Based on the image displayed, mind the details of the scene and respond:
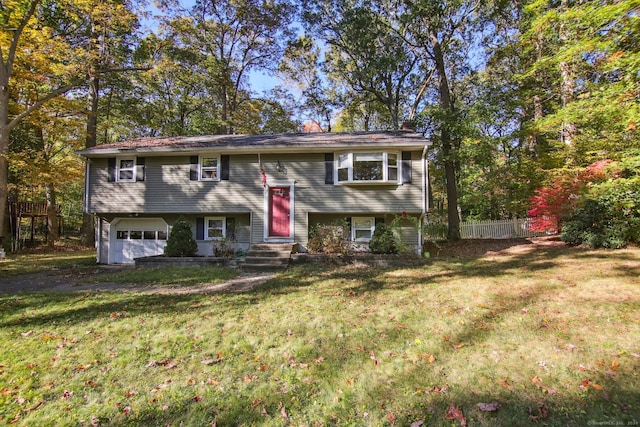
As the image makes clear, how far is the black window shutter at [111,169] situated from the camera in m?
12.8

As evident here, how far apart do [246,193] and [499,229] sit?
1443 cm

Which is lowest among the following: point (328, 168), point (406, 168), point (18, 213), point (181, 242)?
point (181, 242)

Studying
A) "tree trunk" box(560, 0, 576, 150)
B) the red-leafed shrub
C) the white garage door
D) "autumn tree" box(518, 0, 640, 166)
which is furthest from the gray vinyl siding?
"tree trunk" box(560, 0, 576, 150)

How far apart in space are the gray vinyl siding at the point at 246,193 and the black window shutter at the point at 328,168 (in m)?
0.13

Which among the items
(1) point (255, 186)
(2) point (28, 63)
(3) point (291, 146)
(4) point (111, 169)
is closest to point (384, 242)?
(3) point (291, 146)

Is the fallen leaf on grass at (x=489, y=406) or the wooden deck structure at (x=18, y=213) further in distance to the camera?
the wooden deck structure at (x=18, y=213)

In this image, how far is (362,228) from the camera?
12398 mm

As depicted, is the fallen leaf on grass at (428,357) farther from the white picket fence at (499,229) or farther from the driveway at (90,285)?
the white picket fence at (499,229)

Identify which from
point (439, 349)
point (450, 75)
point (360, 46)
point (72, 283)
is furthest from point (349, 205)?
point (450, 75)

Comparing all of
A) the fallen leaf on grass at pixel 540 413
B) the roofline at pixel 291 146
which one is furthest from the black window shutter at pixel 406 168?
the fallen leaf on grass at pixel 540 413

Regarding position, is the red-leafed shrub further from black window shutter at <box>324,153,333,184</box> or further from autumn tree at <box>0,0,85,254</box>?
autumn tree at <box>0,0,85,254</box>

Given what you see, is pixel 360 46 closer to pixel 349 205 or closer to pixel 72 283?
pixel 349 205

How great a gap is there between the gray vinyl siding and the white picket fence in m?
8.70

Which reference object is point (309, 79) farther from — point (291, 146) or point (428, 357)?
point (428, 357)
